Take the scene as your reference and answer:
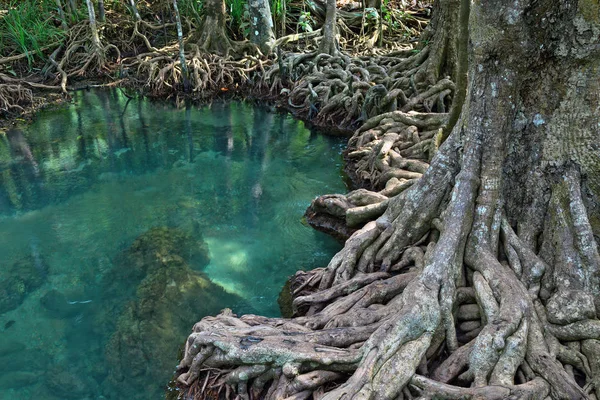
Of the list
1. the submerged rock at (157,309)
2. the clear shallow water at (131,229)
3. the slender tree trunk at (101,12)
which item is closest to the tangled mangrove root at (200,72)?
the clear shallow water at (131,229)

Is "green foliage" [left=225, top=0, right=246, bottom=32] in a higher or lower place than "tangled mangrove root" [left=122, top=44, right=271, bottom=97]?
higher

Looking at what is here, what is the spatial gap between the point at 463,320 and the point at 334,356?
997 millimetres

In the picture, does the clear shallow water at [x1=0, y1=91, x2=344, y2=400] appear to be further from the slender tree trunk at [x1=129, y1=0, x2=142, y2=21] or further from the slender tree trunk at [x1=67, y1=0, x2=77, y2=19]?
the slender tree trunk at [x1=129, y1=0, x2=142, y2=21]

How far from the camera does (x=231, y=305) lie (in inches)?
203

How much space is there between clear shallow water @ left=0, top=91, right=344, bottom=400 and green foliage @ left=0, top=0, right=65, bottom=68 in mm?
2955

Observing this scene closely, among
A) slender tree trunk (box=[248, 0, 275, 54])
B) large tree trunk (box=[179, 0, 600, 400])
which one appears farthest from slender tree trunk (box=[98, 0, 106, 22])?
large tree trunk (box=[179, 0, 600, 400])

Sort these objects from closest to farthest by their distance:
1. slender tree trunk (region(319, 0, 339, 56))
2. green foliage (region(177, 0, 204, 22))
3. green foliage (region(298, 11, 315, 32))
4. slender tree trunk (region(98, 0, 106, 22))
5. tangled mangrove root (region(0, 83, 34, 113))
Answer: tangled mangrove root (region(0, 83, 34, 113)) < slender tree trunk (region(319, 0, 339, 56)) < green foliage (region(298, 11, 315, 32)) < green foliage (region(177, 0, 204, 22)) < slender tree trunk (region(98, 0, 106, 22))

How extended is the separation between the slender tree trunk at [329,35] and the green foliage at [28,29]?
686cm

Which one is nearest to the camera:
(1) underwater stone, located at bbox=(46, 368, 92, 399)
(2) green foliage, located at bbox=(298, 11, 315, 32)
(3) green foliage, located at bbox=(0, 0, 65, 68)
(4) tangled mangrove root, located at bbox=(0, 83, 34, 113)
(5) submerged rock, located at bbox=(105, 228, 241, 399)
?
(1) underwater stone, located at bbox=(46, 368, 92, 399)

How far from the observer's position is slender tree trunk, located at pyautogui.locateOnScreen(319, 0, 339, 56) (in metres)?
10.9

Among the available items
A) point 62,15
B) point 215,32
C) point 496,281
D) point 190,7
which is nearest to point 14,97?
point 62,15

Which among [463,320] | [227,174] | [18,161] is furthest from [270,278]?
[18,161]

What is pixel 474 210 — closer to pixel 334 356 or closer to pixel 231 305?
pixel 334 356

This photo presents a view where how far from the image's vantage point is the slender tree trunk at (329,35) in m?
10.9
